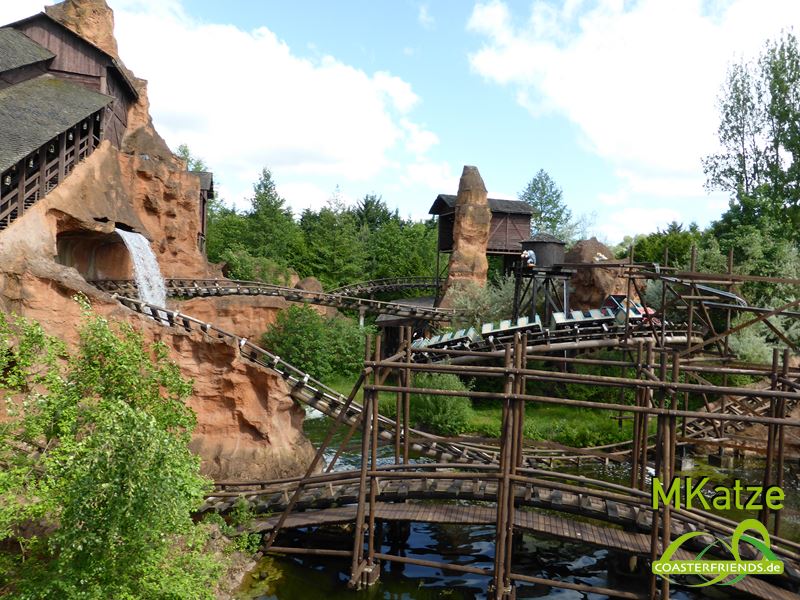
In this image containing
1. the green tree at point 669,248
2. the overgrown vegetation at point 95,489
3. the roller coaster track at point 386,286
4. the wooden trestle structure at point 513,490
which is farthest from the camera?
the roller coaster track at point 386,286

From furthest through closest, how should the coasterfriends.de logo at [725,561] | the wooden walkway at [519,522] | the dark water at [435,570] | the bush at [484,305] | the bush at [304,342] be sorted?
the bush at [484,305], the bush at [304,342], the dark water at [435,570], the wooden walkway at [519,522], the coasterfriends.de logo at [725,561]

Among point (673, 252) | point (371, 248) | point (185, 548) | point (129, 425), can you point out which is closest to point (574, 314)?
point (673, 252)

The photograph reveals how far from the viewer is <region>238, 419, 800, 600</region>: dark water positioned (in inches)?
423

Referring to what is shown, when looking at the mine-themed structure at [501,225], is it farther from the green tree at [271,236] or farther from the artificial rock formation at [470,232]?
the green tree at [271,236]

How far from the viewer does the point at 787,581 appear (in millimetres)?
9547

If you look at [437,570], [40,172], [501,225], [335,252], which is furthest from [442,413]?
[335,252]

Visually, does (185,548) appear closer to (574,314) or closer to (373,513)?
(373,513)

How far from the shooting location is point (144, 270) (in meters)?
24.2

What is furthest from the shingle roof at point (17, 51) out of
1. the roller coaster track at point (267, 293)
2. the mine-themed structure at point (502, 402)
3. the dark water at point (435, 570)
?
A: the dark water at point (435, 570)

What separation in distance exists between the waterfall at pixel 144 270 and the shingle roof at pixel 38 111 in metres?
4.85

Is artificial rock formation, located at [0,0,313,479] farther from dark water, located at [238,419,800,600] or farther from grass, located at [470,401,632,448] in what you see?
grass, located at [470,401,632,448]

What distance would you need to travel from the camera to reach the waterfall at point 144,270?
2350 cm

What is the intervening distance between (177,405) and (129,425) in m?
2.59

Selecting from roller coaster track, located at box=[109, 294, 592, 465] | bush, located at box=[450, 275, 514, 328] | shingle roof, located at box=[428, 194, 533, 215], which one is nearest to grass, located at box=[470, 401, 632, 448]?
roller coaster track, located at box=[109, 294, 592, 465]
